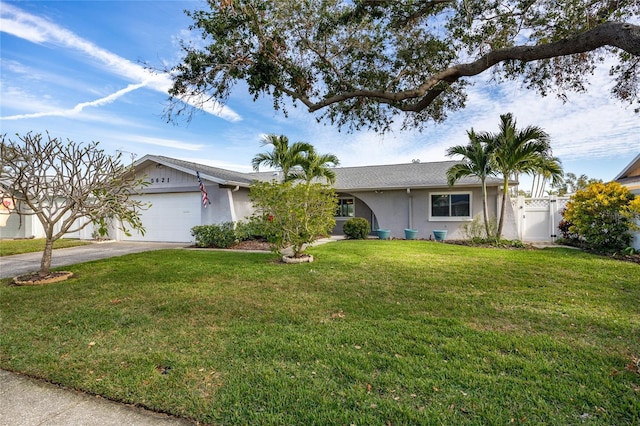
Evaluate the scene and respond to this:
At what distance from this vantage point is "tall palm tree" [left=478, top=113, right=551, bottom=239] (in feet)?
36.8

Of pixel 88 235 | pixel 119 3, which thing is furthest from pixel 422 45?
pixel 88 235

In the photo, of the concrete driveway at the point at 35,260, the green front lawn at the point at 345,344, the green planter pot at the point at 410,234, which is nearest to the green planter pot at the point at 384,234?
the green planter pot at the point at 410,234

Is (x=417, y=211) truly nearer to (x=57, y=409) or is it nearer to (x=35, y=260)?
(x=57, y=409)

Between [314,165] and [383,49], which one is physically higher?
[383,49]

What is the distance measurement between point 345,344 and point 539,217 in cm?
1406

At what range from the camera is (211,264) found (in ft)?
27.5

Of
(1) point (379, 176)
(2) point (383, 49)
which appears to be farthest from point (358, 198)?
(2) point (383, 49)

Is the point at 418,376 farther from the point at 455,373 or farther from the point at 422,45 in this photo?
the point at 422,45

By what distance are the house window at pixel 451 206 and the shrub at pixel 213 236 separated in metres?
8.80

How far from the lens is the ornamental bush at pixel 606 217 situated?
389 inches

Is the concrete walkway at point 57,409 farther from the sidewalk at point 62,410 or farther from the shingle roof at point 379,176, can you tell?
the shingle roof at point 379,176

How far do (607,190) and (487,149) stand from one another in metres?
3.76

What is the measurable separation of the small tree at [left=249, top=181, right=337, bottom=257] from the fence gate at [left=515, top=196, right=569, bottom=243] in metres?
9.98

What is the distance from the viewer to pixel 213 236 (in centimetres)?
1246
